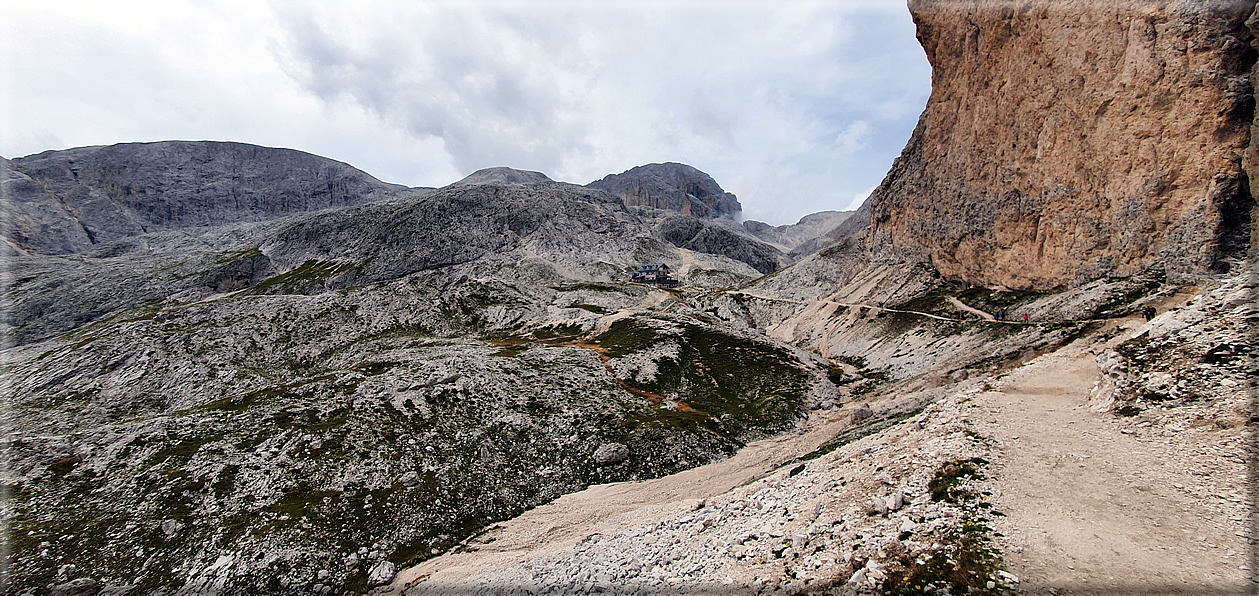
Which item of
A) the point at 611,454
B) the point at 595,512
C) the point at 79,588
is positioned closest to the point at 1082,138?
the point at 611,454

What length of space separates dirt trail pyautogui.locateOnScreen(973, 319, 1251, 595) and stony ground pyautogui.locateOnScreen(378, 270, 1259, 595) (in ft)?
0.21

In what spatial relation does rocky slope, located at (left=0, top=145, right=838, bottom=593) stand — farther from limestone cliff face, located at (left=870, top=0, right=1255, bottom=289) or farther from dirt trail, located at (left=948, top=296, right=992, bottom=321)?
limestone cliff face, located at (left=870, top=0, right=1255, bottom=289)

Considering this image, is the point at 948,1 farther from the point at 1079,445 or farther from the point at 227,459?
the point at 227,459

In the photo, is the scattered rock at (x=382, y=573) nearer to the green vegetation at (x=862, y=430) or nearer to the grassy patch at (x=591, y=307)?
the green vegetation at (x=862, y=430)

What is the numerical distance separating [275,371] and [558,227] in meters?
120

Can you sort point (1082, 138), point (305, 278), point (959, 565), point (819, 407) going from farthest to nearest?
point (305, 278)
point (1082, 138)
point (819, 407)
point (959, 565)

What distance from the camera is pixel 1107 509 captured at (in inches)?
595

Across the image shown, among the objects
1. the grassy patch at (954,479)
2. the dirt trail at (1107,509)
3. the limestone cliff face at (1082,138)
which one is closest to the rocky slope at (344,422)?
the grassy patch at (954,479)

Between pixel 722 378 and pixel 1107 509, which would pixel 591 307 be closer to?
pixel 722 378

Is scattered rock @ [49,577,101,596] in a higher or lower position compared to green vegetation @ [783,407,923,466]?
lower

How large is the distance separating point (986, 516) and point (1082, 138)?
243ft

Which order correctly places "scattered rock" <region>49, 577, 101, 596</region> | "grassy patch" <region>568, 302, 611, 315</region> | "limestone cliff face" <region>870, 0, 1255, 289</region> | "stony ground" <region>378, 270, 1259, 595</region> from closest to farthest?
1. "stony ground" <region>378, 270, 1259, 595</region>
2. "scattered rock" <region>49, 577, 101, 596</region>
3. "limestone cliff face" <region>870, 0, 1255, 289</region>
4. "grassy patch" <region>568, 302, 611, 315</region>

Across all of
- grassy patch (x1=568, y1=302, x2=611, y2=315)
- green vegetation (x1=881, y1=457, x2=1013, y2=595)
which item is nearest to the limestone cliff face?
green vegetation (x1=881, y1=457, x2=1013, y2=595)

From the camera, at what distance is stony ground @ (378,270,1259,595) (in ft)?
42.2
